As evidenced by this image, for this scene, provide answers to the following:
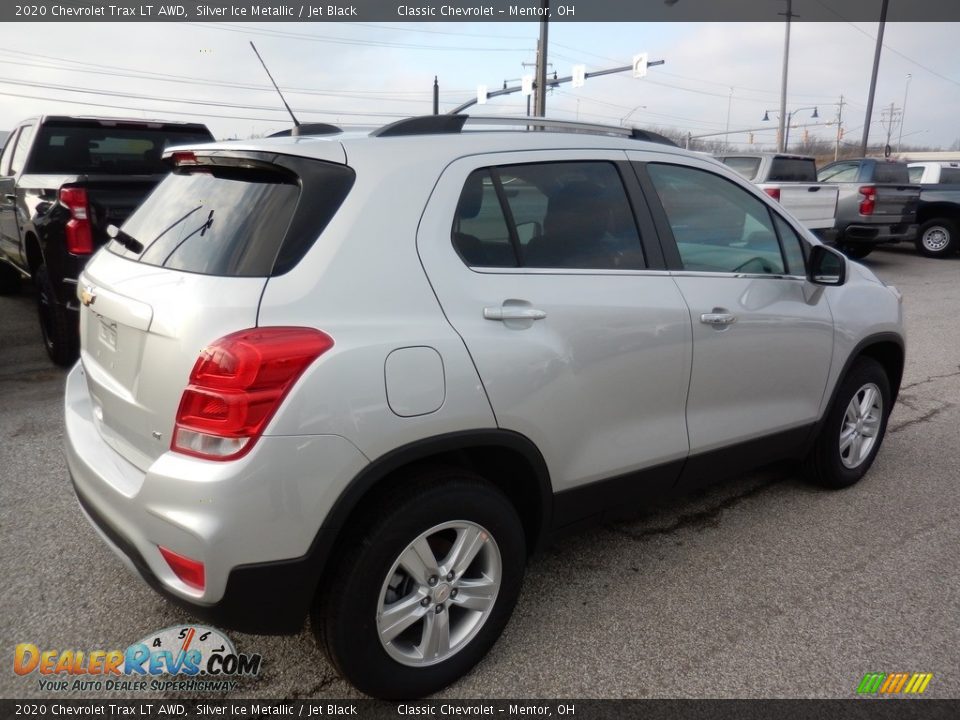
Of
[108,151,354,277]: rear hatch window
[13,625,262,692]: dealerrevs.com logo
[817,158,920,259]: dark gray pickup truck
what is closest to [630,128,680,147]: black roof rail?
[108,151,354,277]: rear hatch window

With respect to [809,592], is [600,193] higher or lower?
higher

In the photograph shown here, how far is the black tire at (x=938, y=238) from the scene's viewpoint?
584 inches

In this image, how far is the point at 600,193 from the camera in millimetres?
2865

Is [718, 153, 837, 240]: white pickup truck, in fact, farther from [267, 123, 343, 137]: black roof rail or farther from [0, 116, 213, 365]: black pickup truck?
[267, 123, 343, 137]: black roof rail

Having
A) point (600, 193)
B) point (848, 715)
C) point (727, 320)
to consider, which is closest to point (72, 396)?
point (600, 193)

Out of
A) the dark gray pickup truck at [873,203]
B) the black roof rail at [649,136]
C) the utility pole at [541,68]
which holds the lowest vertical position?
the dark gray pickup truck at [873,203]

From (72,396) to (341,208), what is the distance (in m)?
1.46

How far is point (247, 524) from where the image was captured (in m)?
1.92

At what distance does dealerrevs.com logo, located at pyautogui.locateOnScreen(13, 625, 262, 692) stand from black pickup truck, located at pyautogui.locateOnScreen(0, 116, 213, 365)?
251 cm

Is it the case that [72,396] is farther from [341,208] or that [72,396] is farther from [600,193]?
[600,193]

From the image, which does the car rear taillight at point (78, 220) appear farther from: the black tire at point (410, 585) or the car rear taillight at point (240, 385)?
the black tire at point (410, 585)

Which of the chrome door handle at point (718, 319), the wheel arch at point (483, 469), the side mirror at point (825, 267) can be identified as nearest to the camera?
the wheel arch at point (483, 469)

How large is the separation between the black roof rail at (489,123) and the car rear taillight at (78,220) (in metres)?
3.71

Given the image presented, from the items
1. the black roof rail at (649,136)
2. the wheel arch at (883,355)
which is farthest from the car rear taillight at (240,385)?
the wheel arch at (883,355)
